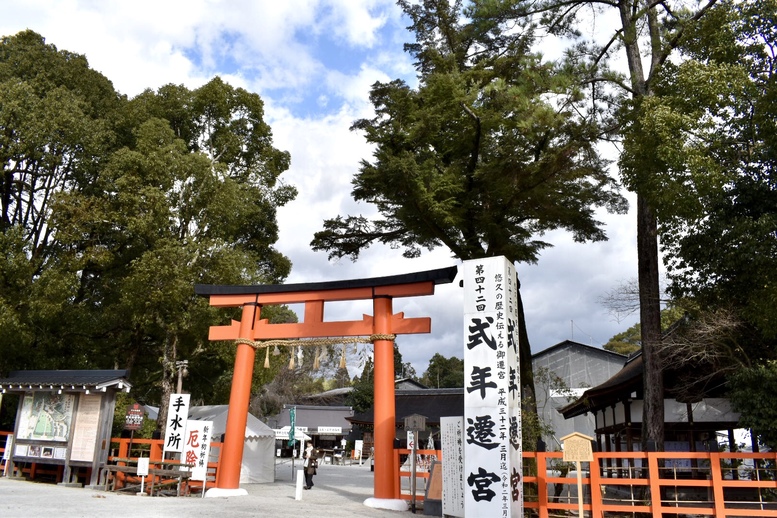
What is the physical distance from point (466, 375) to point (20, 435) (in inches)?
437

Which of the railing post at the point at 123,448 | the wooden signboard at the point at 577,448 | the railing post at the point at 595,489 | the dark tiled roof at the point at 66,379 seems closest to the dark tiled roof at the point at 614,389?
the railing post at the point at 595,489

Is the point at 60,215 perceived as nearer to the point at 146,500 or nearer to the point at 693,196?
the point at 146,500

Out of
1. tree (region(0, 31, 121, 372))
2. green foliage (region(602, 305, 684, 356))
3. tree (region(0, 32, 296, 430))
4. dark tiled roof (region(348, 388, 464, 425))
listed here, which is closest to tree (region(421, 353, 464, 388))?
green foliage (region(602, 305, 684, 356))

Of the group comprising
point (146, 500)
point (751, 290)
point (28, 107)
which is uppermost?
point (28, 107)

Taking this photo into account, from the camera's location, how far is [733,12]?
31.5 feet

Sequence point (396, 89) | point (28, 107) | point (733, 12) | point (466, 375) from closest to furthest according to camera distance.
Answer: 1. point (466, 375)
2. point (733, 12)
3. point (396, 89)
4. point (28, 107)

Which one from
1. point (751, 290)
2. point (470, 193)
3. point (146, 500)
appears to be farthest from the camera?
point (470, 193)

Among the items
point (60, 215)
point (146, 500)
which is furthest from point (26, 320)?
point (146, 500)

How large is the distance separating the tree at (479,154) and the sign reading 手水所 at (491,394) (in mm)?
4143

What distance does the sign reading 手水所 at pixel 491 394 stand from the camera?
7559mm

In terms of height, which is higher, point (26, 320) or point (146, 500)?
point (26, 320)

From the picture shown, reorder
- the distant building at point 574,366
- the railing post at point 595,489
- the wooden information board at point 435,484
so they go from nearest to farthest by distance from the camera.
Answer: the railing post at point 595,489 < the wooden information board at point 435,484 < the distant building at point 574,366

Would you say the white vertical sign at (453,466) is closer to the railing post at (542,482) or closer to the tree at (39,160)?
the railing post at (542,482)

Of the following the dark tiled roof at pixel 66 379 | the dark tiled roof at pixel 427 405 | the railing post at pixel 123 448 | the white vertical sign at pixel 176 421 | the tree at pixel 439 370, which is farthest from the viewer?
the tree at pixel 439 370
